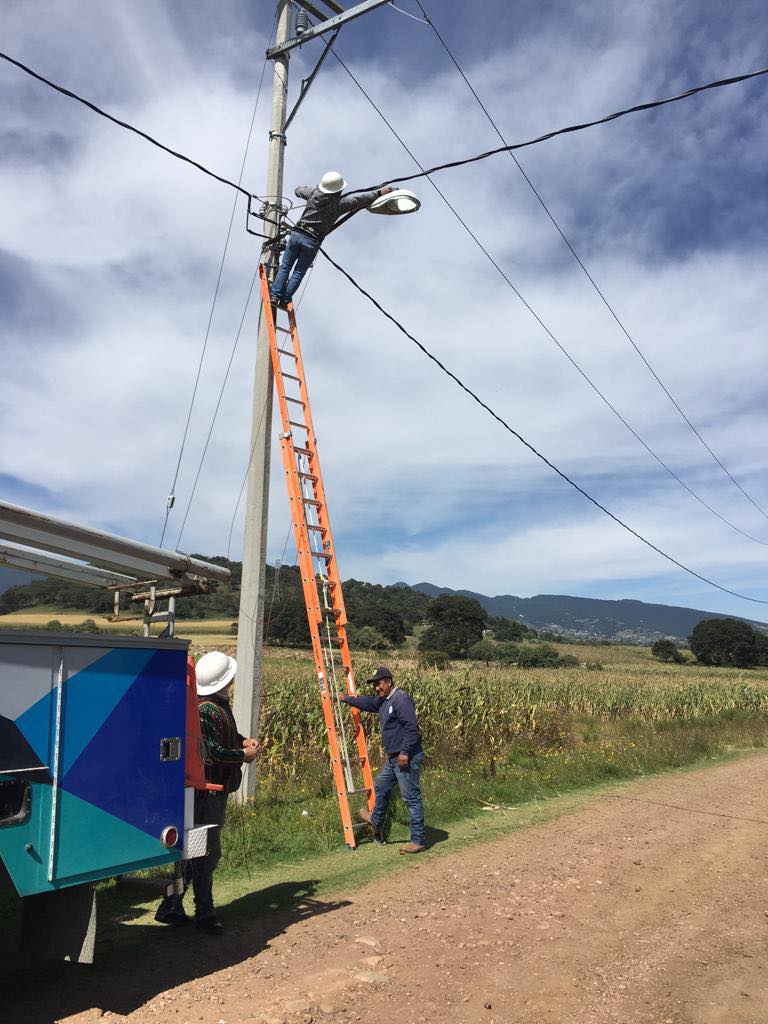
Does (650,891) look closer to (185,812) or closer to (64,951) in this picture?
(185,812)

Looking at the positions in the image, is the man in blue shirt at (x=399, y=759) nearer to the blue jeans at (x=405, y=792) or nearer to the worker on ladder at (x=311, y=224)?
the blue jeans at (x=405, y=792)

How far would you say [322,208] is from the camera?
10031 mm

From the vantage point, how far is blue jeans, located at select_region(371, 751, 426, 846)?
28.9 feet

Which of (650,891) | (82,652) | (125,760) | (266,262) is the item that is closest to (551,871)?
(650,891)

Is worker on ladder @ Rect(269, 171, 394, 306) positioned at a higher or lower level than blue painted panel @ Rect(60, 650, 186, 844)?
higher

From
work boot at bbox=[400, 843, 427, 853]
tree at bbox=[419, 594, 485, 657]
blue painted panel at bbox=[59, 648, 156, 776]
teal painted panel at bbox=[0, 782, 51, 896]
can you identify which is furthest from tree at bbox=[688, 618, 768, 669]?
teal painted panel at bbox=[0, 782, 51, 896]

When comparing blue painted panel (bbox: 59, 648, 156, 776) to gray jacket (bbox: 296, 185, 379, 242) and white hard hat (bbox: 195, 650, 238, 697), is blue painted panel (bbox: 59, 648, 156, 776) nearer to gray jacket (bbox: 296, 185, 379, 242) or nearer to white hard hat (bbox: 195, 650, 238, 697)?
white hard hat (bbox: 195, 650, 238, 697)

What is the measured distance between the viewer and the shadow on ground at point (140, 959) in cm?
488

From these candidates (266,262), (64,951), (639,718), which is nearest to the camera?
(64,951)

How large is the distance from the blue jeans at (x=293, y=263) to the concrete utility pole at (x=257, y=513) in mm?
531

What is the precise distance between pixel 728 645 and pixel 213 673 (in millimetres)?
96065

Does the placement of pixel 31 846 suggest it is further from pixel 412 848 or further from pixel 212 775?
pixel 412 848

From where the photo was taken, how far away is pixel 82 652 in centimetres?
479

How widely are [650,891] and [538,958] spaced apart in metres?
2.19
